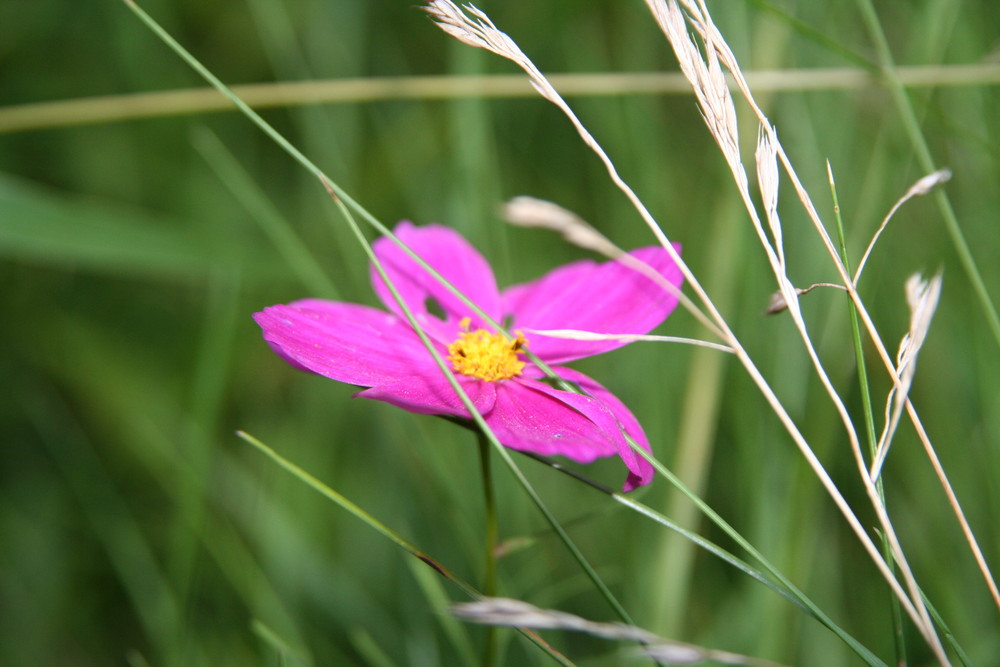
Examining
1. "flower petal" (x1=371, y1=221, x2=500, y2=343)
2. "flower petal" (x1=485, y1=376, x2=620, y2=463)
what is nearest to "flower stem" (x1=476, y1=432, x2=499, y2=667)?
"flower petal" (x1=485, y1=376, x2=620, y2=463)

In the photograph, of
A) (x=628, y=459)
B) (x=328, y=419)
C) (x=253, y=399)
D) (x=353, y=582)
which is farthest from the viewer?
(x=253, y=399)

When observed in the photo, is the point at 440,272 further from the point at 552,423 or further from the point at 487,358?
the point at 552,423

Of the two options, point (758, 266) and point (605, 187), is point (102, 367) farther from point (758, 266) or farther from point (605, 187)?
point (758, 266)

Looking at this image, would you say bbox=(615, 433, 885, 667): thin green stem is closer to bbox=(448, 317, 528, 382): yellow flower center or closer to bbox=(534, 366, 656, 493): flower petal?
bbox=(534, 366, 656, 493): flower petal

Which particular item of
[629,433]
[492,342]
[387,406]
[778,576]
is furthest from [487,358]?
[387,406]

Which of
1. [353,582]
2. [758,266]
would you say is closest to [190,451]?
[353,582]

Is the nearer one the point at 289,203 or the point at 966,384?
the point at 966,384

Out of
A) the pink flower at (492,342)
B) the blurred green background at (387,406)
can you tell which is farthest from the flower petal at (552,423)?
the blurred green background at (387,406)
